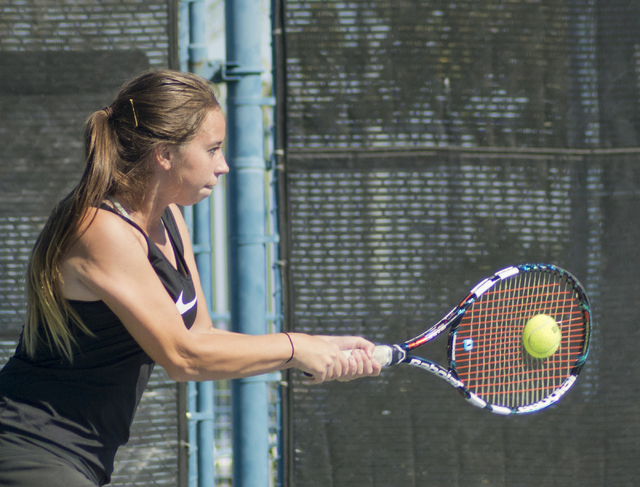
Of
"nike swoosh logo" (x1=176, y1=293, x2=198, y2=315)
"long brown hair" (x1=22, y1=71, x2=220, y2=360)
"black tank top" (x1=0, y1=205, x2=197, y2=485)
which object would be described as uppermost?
"long brown hair" (x1=22, y1=71, x2=220, y2=360)

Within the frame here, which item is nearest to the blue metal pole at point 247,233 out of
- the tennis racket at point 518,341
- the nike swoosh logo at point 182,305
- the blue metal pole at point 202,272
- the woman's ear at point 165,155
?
the blue metal pole at point 202,272

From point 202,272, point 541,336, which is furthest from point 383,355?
point 202,272

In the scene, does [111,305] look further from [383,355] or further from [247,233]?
[247,233]

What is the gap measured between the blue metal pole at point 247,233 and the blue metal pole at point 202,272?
0.14 m

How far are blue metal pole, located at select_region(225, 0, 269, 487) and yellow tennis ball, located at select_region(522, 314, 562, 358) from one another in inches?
40.3

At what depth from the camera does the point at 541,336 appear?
7.29 feet

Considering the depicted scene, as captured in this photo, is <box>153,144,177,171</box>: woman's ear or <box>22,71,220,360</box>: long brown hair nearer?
<box>22,71,220,360</box>: long brown hair

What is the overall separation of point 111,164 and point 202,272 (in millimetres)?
1173

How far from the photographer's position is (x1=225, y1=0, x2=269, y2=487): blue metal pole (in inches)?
→ 96.5

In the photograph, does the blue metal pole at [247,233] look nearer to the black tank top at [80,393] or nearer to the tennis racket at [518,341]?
the tennis racket at [518,341]

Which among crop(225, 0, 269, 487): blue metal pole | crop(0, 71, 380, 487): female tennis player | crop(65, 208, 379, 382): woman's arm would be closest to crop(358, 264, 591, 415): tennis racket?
crop(225, 0, 269, 487): blue metal pole

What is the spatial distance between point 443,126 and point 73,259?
170 centimetres

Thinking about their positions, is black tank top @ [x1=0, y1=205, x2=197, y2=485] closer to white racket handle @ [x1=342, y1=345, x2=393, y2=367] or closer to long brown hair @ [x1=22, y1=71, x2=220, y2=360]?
long brown hair @ [x1=22, y1=71, x2=220, y2=360]

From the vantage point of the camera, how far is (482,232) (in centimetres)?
255
